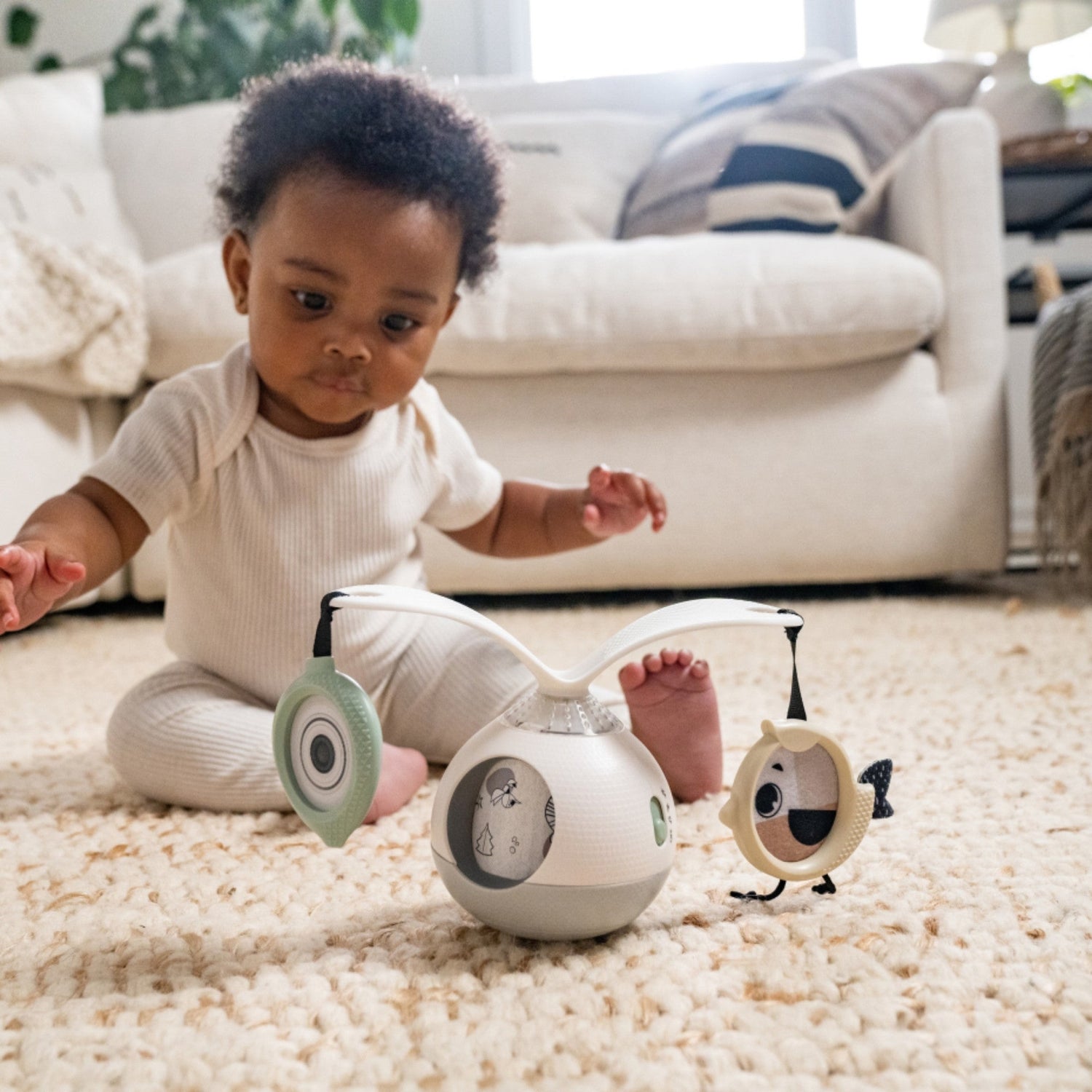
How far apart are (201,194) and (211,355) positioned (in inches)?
29.7

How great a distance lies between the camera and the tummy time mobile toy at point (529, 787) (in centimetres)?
48

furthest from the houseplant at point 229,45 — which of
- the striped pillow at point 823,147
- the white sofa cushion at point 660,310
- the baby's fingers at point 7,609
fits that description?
the baby's fingers at point 7,609

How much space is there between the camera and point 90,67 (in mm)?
2900

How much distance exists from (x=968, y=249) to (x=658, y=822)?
1330 millimetres

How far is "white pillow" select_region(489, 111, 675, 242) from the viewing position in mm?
1996

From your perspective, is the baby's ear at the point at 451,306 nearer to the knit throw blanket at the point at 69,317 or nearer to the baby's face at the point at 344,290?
the baby's face at the point at 344,290

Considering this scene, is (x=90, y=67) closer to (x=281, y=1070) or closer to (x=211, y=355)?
(x=211, y=355)

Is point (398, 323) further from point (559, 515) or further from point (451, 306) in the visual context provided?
point (559, 515)

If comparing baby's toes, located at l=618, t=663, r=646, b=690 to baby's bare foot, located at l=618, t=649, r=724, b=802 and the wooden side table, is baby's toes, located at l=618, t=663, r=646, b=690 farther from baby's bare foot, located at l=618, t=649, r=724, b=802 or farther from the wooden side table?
the wooden side table

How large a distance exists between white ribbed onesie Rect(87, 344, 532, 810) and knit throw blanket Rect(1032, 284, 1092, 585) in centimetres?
99

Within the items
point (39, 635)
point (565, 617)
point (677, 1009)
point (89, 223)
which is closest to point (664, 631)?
point (677, 1009)

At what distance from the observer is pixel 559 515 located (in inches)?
35.8

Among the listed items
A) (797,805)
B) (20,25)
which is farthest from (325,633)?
(20,25)

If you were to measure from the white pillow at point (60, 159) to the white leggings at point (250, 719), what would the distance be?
1.16 metres
